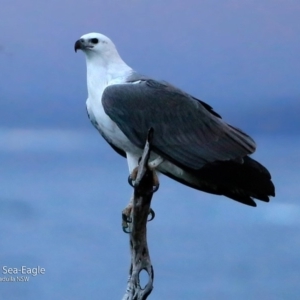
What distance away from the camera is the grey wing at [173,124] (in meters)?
8.80

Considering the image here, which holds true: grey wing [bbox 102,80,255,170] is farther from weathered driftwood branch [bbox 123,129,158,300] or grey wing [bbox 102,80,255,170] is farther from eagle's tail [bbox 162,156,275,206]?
weathered driftwood branch [bbox 123,129,158,300]

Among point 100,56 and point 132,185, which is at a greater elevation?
point 100,56

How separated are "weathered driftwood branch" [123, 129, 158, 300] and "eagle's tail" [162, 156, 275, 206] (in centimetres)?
46

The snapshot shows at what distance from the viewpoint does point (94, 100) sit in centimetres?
905

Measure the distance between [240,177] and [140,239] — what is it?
103 cm

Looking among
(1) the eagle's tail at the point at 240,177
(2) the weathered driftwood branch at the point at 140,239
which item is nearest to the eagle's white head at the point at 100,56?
(2) the weathered driftwood branch at the point at 140,239

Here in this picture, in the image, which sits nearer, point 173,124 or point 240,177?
point 240,177

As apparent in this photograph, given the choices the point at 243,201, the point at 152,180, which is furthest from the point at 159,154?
the point at 243,201

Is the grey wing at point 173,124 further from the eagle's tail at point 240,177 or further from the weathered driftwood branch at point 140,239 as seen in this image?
the weathered driftwood branch at point 140,239

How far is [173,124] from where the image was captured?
9.02m

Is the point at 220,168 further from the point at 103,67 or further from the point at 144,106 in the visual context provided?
the point at 103,67

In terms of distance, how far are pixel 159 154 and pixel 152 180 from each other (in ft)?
1.04

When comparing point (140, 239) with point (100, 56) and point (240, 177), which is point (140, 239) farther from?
point (100, 56)

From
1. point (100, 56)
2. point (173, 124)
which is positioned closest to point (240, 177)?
point (173, 124)
